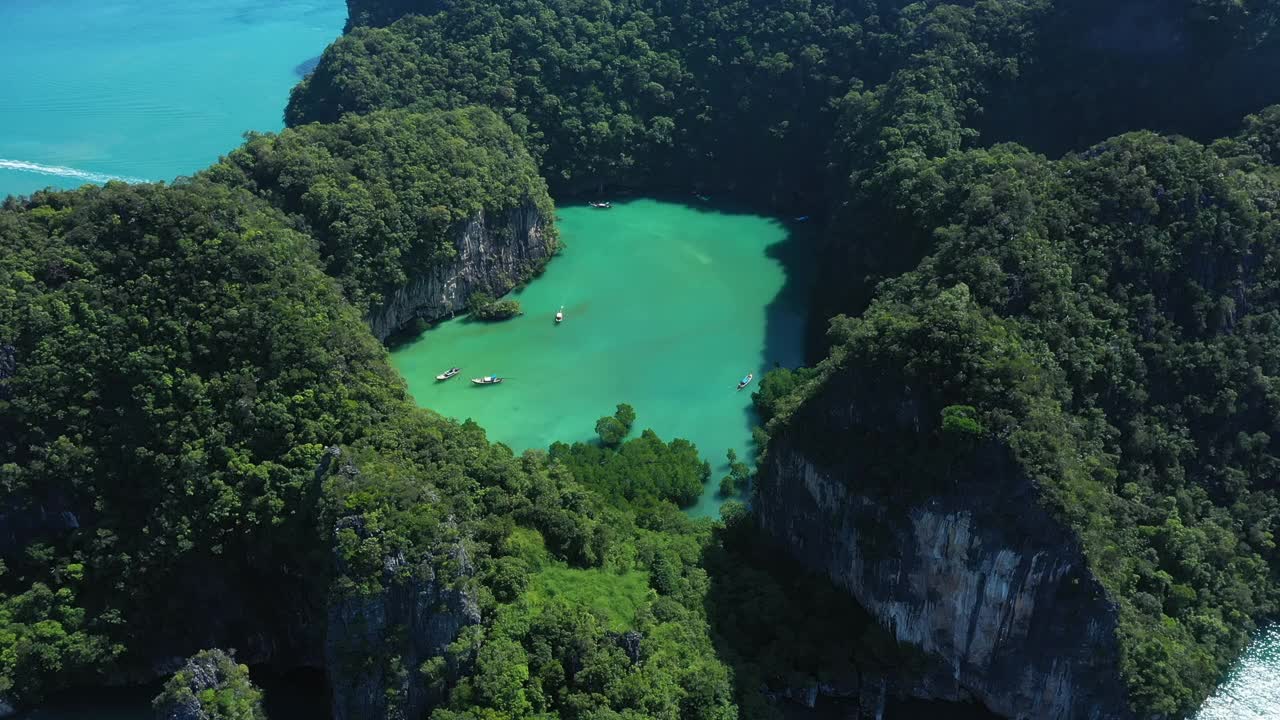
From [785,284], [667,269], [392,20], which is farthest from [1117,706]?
[392,20]

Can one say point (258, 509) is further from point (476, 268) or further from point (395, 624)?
point (476, 268)

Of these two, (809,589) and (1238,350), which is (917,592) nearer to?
(809,589)

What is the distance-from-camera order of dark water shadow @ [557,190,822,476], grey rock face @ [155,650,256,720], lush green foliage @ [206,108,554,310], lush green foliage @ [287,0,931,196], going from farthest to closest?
lush green foliage @ [287,0,931,196] < lush green foliage @ [206,108,554,310] < dark water shadow @ [557,190,822,476] < grey rock face @ [155,650,256,720]

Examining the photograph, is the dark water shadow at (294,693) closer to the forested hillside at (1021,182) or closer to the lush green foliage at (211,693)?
the lush green foliage at (211,693)

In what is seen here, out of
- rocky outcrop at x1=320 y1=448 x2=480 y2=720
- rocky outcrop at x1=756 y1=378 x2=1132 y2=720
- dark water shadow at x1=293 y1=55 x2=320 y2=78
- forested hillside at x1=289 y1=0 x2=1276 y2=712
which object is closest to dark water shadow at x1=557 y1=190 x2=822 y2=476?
forested hillside at x1=289 y1=0 x2=1276 y2=712

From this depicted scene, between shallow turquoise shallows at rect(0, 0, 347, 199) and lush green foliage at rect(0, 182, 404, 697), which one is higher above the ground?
shallow turquoise shallows at rect(0, 0, 347, 199)

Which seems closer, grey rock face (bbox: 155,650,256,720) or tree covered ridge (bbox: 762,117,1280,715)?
grey rock face (bbox: 155,650,256,720)

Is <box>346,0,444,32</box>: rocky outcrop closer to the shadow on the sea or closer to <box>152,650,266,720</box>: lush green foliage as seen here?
<box>152,650,266,720</box>: lush green foliage
